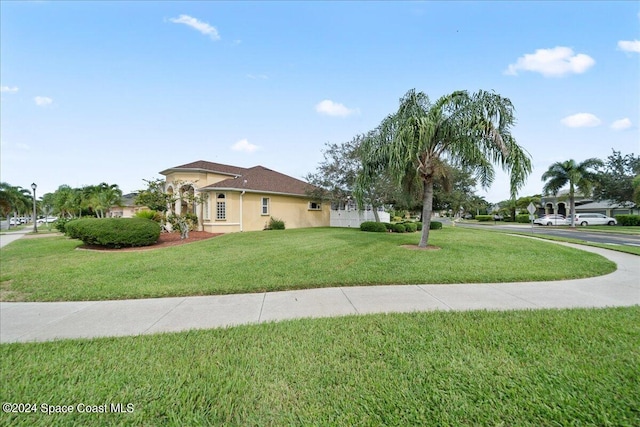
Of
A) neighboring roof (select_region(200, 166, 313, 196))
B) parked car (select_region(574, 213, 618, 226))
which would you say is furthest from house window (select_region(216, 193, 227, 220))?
parked car (select_region(574, 213, 618, 226))

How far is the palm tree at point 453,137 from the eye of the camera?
8.81 m

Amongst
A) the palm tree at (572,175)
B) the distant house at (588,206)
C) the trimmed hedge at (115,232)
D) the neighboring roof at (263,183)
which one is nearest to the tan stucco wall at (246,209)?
the neighboring roof at (263,183)

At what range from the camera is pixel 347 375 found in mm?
2525

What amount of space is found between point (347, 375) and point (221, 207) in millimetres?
17064

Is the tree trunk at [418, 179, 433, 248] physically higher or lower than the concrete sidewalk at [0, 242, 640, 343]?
higher

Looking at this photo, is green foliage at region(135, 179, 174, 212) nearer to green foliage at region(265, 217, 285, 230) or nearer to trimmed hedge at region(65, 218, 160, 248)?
trimmed hedge at region(65, 218, 160, 248)

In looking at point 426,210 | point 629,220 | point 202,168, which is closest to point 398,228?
point 426,210

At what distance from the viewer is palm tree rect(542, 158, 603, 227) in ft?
89.7

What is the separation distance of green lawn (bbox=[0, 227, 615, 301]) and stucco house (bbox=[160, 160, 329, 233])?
7920mm

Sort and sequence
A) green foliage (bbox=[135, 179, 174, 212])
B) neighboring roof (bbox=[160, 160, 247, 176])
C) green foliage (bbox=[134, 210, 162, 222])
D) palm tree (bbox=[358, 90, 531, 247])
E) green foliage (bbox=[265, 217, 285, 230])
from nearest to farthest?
→ palm tree (bbox=[358, 90, 531, 247])
green foliage (bbox=[135, 179, 174, 212])
green foliage (bbox=[134, 210, 162, 222])
neighboring roof (bbox=[160, 160, 247, 176])
green foliage (bbox=[265, 217, 285, 230])

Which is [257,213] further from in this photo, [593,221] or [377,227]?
[593,221]

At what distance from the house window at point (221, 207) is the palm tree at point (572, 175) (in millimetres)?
Answer: 33680

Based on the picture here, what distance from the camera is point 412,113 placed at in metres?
9.55

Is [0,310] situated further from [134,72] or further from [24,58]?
[134,72]
